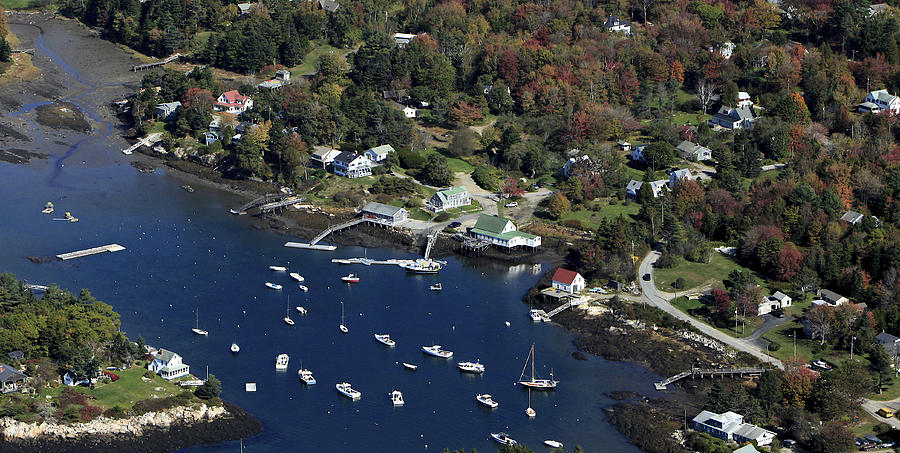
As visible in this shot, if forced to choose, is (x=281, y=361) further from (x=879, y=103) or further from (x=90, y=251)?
(x=879, y=103)

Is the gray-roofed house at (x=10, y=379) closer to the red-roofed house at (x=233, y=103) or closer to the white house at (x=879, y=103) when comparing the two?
the red-roofed house at (x=233, y=103)

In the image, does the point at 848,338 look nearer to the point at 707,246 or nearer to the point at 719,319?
the point at 719,319

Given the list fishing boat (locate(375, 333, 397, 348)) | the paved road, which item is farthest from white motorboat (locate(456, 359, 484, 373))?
the paved road

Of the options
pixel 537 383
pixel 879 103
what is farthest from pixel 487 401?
pixel 879 103

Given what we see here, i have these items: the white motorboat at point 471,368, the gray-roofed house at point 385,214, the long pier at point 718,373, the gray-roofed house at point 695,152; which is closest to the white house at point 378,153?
the gray-roofed house at point 385,214

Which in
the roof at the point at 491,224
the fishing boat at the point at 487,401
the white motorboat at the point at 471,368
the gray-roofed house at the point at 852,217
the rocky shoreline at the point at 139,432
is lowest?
the roof at the point at 491,224
